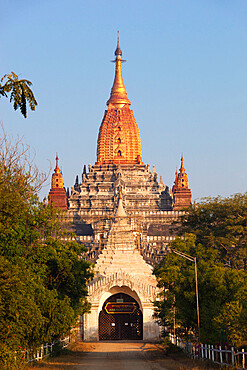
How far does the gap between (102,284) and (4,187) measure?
31.8m

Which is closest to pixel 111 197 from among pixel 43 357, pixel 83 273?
pixel 83 273

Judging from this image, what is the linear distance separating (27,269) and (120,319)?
106 ft

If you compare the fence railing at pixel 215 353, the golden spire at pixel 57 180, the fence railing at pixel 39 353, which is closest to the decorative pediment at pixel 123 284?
the fence railing at pixel 215 353

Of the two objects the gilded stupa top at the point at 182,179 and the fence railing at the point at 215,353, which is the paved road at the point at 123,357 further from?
the gilded stupa top at the point at 182,179

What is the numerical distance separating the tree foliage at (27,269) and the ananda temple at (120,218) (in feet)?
59.2

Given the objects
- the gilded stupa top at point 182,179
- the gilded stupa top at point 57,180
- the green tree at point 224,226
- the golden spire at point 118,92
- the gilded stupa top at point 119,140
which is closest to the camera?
the green tree at point 224,226

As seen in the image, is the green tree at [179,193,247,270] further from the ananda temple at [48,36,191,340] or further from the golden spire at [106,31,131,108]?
the golden spire at [106,31,131,108]

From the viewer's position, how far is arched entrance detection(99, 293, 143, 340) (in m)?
64.3

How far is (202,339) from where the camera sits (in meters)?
37.9

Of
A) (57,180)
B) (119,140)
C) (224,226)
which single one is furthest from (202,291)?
(57,180)

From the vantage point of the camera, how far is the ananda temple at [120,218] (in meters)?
63.3

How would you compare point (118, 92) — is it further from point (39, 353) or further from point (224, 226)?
point (39, 353)

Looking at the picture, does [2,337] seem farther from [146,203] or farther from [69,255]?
[146,203]

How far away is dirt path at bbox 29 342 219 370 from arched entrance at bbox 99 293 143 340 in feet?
31.8
